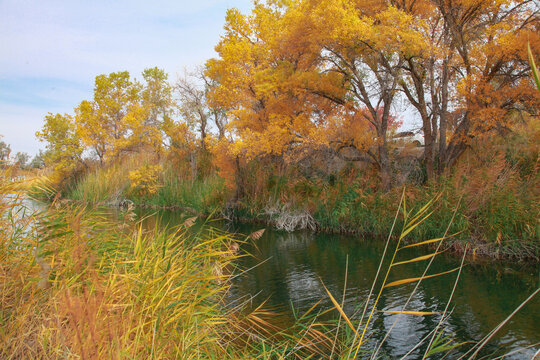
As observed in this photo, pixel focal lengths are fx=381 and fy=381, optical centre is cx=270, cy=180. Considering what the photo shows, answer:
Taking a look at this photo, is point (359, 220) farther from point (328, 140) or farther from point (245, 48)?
point (245, 48)

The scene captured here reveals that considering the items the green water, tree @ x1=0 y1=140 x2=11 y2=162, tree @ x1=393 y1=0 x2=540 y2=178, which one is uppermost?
tree @ x1=393 y1=0 x2=540 y2=178

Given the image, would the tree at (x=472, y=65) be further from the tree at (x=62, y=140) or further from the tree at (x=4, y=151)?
the tree at (x=62, y=140)

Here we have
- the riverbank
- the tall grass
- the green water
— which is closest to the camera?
the tall grass

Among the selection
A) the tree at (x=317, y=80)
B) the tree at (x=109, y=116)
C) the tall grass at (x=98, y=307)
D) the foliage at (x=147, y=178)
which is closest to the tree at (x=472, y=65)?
the tree at (x=317, y=80)

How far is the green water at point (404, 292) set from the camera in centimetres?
516

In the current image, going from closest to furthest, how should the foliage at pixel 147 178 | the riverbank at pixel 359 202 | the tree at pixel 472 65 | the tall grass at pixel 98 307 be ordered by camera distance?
the tall grass at pixel 98 307 → the riverbank at pixel 359 202 → the tree at pixel 472 65 → the foliage at pixel 147 178

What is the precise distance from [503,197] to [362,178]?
4719 mm

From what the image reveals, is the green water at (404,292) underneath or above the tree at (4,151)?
underneath

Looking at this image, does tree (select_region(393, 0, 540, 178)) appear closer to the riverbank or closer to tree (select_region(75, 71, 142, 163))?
the riverbank

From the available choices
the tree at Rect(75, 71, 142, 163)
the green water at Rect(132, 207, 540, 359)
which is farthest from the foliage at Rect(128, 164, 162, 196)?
the green water at Rect(132, 207, 540, 359)

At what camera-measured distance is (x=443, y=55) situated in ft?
34.4

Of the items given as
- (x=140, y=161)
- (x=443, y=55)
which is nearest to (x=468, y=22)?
(x=443, y=55)

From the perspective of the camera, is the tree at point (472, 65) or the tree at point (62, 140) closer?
the tree at point (472, 65)

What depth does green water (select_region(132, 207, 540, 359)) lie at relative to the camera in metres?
5.16
